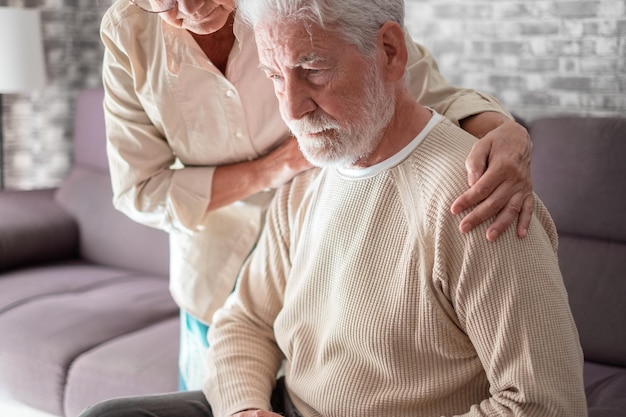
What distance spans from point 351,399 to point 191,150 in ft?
2.26

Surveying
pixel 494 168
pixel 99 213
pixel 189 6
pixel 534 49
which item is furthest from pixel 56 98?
pixel 494 168

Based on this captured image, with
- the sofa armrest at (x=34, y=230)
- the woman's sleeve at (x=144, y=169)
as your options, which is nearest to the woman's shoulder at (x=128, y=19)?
the woman's sleeve at (x=144, y=169)

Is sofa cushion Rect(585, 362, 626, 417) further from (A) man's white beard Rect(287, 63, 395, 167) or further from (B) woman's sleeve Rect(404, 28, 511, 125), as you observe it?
(A) man's white beard Rect(287, 63, 395, 167)

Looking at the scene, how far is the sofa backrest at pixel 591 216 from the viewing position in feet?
7.25

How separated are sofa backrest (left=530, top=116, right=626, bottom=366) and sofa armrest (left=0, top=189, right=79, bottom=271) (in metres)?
2.10

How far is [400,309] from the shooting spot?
132 cm

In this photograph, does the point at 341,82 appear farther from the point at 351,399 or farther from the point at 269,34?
the point at 351,399

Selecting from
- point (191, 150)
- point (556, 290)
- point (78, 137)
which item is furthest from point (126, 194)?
point (78, 137)

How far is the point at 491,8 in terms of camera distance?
295 cm

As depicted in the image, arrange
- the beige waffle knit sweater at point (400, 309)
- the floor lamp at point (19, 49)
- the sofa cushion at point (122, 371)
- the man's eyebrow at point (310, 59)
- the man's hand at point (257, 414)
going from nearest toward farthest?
the beige waffle knit sweater at point (400, 309), the man's eyebrow at point (310, 59), the man's hand at point (257, 414), the sofa cushion at point (122, 371), the floor lamp at point (19, 49)

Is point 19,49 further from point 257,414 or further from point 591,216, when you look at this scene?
point 257,414

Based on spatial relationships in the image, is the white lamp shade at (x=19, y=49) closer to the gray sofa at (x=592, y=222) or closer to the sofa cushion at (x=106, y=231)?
the sofa cushion at (x=106, y=231)

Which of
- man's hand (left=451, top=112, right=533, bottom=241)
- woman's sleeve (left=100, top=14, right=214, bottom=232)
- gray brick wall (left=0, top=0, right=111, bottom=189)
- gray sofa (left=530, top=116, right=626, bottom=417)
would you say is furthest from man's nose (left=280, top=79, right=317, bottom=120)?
gray brick wall (left=0, top=0, right=111, bottom=189)

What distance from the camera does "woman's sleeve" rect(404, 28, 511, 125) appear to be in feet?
5.03
